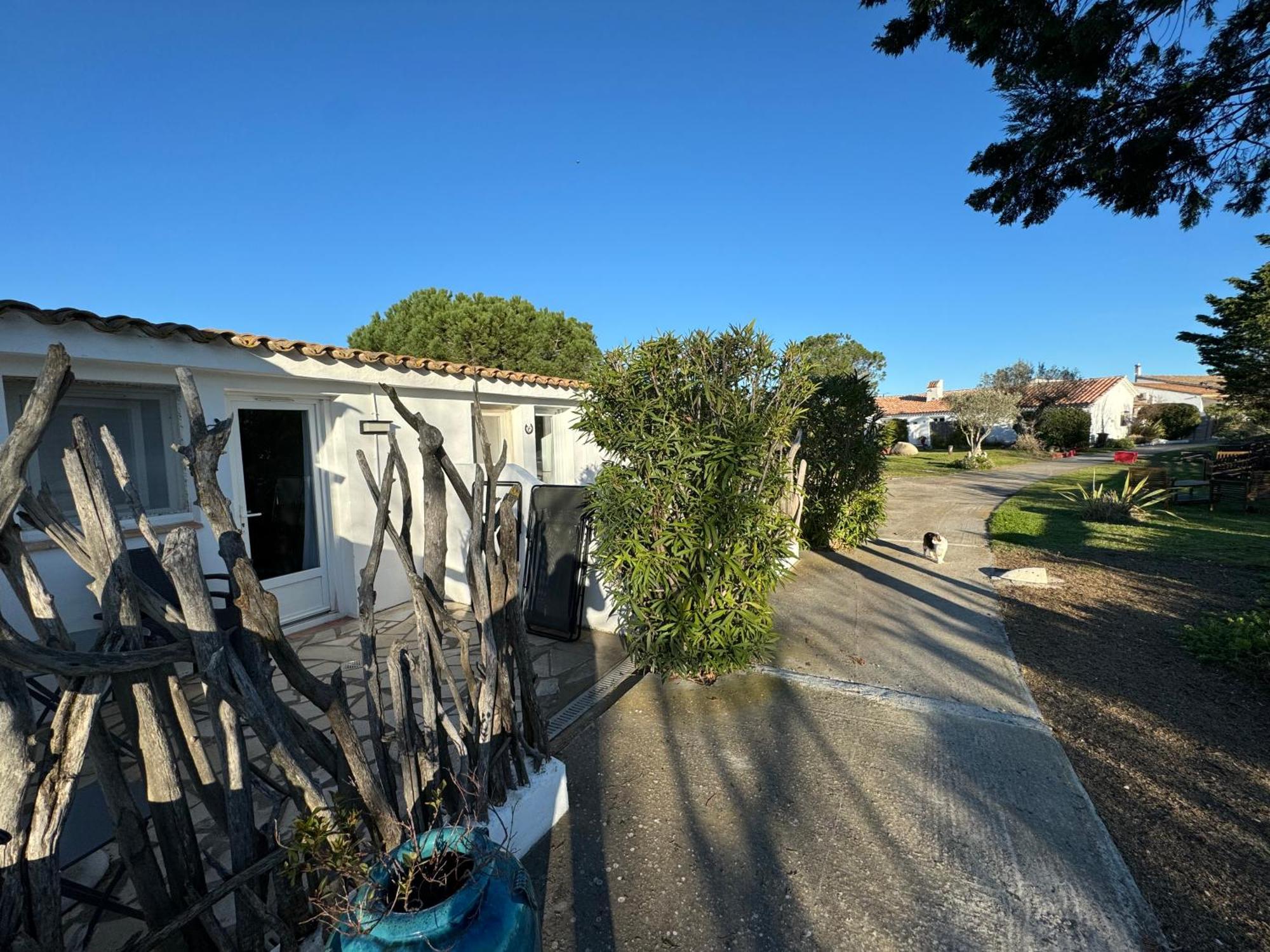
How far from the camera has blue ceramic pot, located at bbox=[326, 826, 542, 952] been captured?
138cm

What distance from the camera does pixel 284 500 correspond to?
548cm

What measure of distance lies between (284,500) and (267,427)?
0.72m

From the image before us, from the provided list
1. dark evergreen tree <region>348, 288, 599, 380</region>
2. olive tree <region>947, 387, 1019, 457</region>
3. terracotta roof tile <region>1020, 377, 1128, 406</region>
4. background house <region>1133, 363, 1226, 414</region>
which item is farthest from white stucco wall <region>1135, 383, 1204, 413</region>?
dark evergreen tree <region>348, 288, 599, 380</region>

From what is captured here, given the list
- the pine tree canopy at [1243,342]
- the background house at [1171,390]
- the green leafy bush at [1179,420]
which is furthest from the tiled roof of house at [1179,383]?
the pine tree canopy at [1243,342]

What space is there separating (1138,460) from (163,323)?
3109cm

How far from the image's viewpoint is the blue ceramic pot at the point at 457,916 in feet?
4.53

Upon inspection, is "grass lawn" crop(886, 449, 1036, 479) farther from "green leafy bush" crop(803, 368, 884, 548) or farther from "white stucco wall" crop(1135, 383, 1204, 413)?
"white stucco wall" crop(1135, 383, 1204, 413)

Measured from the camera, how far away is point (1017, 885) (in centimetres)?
240

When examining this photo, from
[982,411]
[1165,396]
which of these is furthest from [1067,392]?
[1165,396]

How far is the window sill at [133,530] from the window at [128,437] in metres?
0.08

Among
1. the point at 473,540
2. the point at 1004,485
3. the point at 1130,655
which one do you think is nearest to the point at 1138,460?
the point at 1004,485

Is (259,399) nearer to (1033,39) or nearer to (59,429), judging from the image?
(59,429)

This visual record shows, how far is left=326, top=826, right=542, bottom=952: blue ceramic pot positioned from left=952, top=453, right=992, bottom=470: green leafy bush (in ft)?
88.5

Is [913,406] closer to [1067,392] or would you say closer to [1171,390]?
[1067,392]
